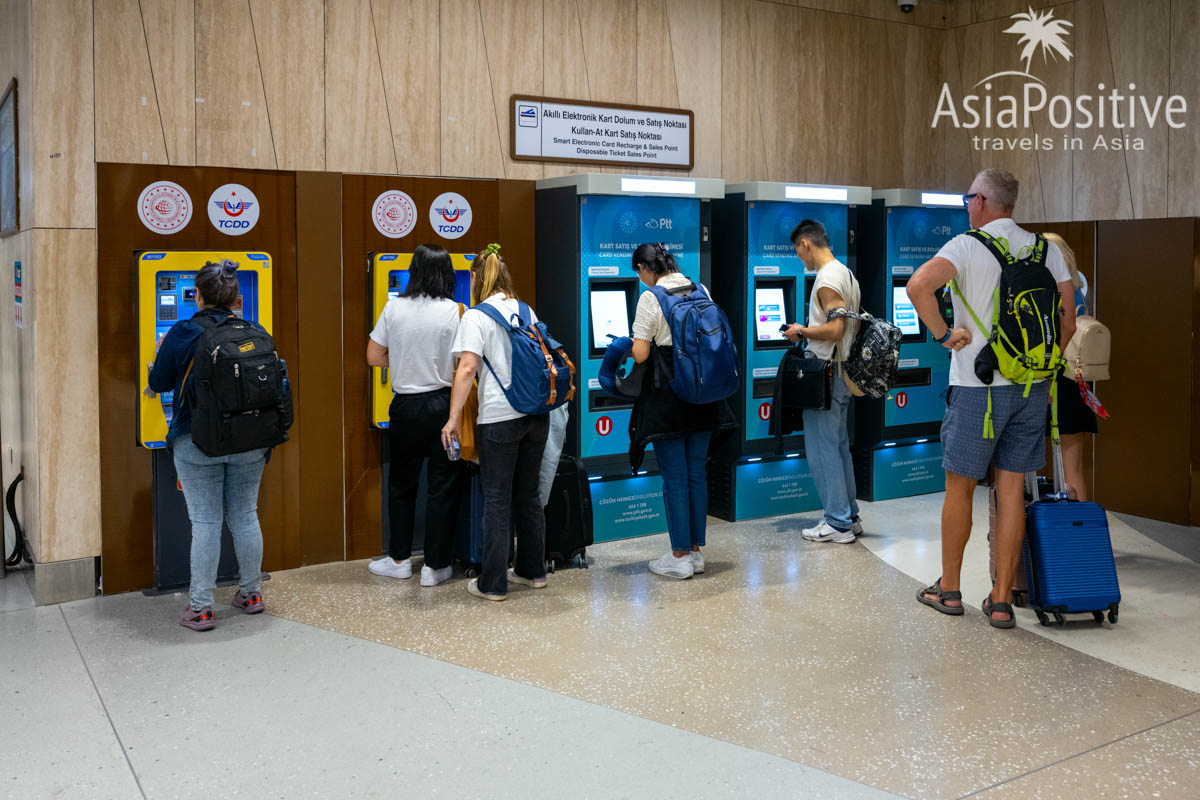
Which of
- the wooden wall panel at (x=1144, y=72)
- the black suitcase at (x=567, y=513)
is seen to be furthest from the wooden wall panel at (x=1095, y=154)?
the black suitcase at (x=567, y=513)

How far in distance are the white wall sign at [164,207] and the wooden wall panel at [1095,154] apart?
17.0 feet

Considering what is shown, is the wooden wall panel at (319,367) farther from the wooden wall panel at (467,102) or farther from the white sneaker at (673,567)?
the white sneaker at (673,567)

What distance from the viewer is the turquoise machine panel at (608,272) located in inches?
217

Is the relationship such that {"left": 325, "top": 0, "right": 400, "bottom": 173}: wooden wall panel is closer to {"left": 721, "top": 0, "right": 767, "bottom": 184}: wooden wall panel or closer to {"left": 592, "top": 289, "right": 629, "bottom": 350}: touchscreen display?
{"left": 592, "top": 289, "right": 629, "bottom": 350}: touchscreen display

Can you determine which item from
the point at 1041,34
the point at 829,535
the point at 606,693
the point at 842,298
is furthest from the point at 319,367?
the point at 1041,34

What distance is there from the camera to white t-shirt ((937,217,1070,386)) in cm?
424

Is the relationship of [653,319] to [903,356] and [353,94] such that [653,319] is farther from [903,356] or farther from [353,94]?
[903,356]

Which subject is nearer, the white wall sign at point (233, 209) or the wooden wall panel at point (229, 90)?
the white wall sign at point (233, 209)

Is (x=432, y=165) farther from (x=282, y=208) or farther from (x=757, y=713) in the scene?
(x=757, y=713)

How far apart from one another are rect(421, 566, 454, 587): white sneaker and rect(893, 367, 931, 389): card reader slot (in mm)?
2983

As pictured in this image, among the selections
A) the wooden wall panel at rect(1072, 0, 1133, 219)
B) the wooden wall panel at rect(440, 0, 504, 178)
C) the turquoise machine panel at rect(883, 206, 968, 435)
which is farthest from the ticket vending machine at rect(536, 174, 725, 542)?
the wooden wall panel at rect(1072, 0, 1133, 219)

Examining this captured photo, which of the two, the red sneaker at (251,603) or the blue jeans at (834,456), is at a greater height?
the blue jeans at (834,456)

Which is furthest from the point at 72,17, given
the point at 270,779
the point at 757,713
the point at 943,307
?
the point at 943,307

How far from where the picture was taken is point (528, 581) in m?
4.97
